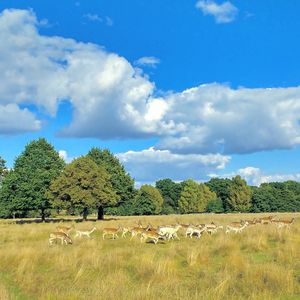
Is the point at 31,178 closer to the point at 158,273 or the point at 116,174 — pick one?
the point at 116,174

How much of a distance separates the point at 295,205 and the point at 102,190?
8103 cm

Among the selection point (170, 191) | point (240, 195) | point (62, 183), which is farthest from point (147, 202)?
point (62, 183)

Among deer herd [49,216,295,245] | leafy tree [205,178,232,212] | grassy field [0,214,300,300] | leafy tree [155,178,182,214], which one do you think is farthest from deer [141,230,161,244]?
leafy tree [205,178,232,212]

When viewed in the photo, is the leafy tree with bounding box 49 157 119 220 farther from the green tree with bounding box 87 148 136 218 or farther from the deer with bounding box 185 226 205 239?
the deer with bounding box 185 226 205 239

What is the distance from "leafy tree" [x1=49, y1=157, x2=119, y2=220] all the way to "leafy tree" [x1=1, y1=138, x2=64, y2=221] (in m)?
1.85

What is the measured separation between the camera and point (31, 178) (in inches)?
1905

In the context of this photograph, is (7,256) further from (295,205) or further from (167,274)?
(295,205)

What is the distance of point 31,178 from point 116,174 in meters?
11.3

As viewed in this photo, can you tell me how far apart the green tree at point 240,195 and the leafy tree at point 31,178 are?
194ft

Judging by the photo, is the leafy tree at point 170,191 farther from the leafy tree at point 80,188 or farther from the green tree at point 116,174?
the leafy tree at point 80,188

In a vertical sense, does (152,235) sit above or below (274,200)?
below

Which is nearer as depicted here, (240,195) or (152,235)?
(152,235)

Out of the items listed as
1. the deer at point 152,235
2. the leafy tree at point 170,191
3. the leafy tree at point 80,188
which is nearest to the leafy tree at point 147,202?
the leafy tree at point 170,191

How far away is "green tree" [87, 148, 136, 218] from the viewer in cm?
5408
